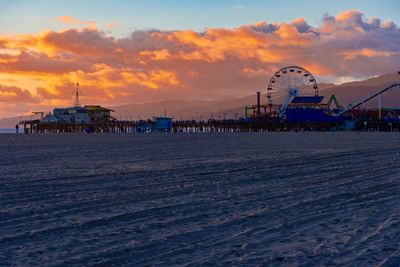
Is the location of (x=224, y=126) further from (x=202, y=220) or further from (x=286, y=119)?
(x=202, y=220)

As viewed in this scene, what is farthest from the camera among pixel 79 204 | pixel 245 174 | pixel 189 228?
pixel 245 174

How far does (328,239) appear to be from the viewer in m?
7.44

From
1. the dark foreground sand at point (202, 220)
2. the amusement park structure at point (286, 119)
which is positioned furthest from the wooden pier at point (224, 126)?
the dark foreground sand at point (202, 220)

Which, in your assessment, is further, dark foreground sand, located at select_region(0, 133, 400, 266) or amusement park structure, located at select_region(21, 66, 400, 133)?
amusement park structure, located at select_region(21, 66, 400, 133)

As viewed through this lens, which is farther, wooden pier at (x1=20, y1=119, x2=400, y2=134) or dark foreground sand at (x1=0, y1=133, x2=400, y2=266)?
wooden pier at (x1=20, y1=119, x2=400, y2=134)

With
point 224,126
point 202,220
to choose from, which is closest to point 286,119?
point 224,126

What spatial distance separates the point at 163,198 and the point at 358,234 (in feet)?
16.5

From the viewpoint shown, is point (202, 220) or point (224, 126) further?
point (224, 126)

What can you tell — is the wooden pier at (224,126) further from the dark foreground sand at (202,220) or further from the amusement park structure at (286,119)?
the dark foreground sand at (202,220)

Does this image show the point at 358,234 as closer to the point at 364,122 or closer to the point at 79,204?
the point at 79,204

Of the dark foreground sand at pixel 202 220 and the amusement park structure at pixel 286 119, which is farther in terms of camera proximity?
the amusement park structure at pixel 286 119

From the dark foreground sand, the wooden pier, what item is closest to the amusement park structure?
the wooden pier

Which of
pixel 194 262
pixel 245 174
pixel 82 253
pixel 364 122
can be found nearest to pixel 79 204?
pixel 82 253

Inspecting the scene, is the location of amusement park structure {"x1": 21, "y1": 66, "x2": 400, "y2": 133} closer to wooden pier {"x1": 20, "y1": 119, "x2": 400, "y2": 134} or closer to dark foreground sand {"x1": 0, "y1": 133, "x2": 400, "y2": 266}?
wooden pier {"x1": 20, "y1": 119, "x2": 400, "y2": 134}
